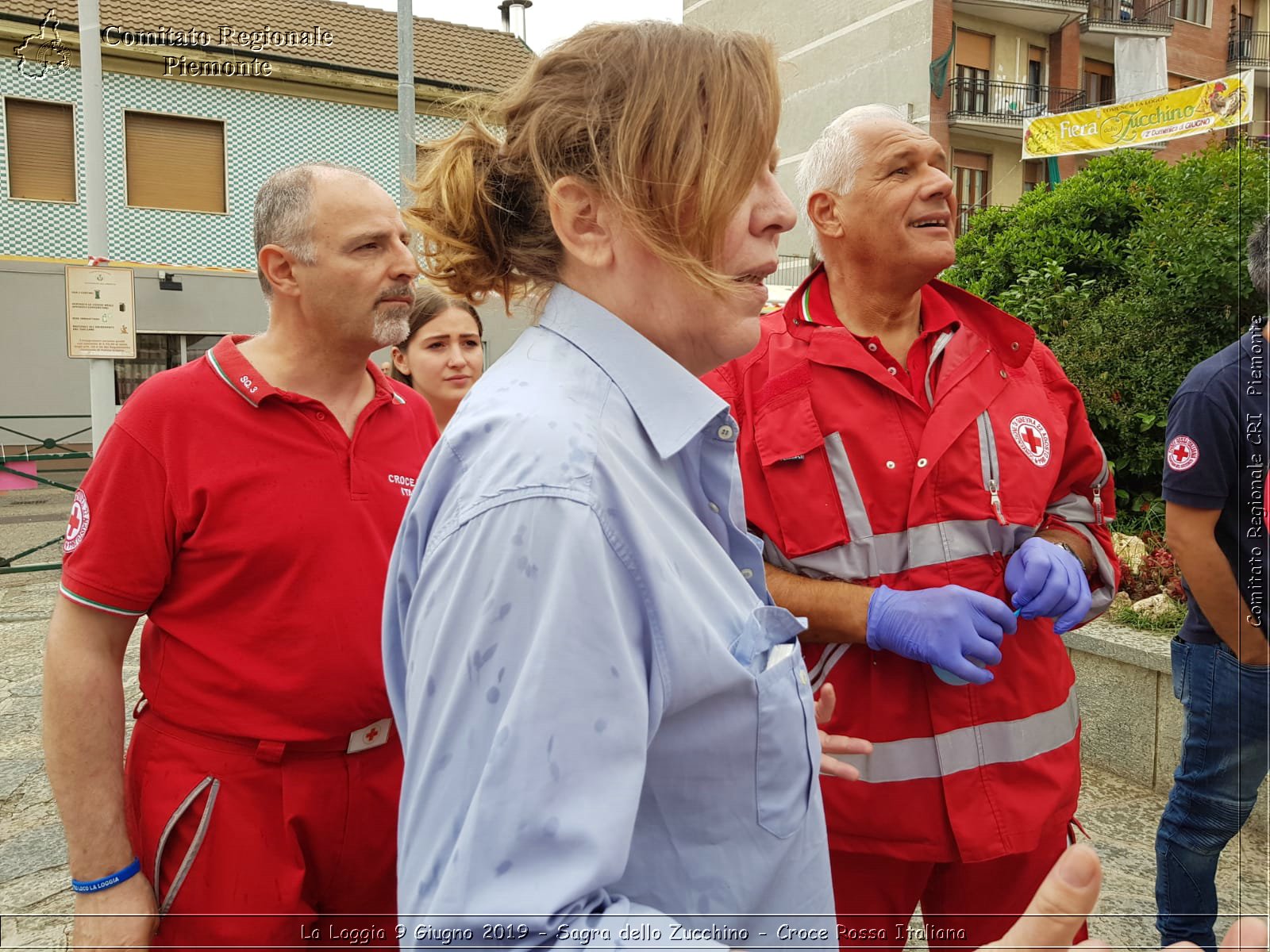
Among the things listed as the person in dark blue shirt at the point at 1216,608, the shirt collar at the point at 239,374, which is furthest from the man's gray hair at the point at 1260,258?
the shirt collar at the point at 239,374

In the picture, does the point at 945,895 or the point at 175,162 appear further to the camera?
the point at 175,162

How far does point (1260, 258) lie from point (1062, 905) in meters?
2.57

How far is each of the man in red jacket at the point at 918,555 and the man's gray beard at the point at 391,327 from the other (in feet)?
2.52

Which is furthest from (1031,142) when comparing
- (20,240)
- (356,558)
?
→ (356,558)

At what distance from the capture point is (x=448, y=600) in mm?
846

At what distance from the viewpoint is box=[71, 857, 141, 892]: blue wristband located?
1.79 m

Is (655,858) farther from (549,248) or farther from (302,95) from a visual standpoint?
(302,95)

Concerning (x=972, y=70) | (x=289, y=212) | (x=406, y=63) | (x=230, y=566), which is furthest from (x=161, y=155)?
(x=972, y=70)

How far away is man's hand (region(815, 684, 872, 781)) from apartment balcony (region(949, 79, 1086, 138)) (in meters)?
25.1

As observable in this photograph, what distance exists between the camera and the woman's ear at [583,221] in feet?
3.62

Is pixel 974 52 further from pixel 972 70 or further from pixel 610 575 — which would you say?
pixel 610 575

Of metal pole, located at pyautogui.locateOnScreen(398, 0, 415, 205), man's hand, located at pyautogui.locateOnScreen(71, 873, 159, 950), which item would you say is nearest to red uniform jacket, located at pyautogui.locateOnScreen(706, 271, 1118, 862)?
man's hand, located at pyautogui.locateOnScreen(71, 873, 159, 950)

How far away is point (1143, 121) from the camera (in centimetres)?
1293

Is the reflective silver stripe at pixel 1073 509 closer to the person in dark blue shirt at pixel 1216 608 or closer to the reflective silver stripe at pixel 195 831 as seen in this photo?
the person in dark blue shirt at pixel 1216 608
